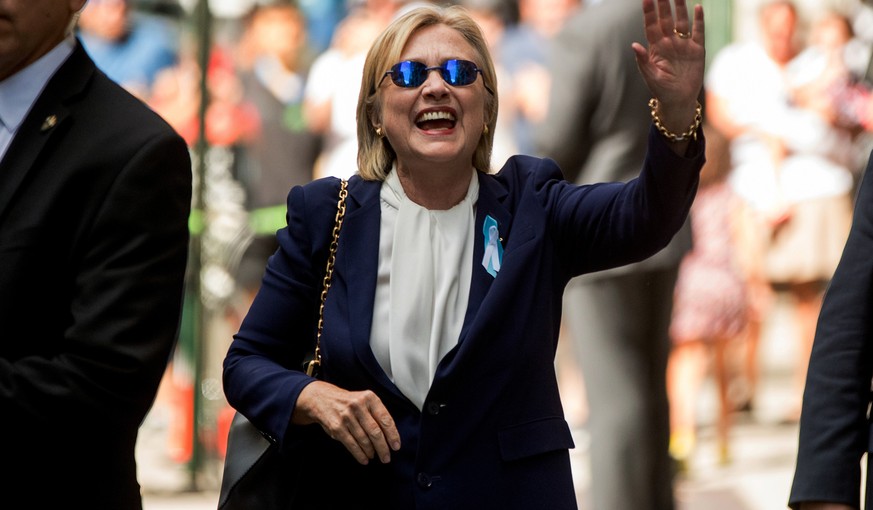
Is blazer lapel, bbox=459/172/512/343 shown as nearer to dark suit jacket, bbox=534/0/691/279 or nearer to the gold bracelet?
the gold bracelet

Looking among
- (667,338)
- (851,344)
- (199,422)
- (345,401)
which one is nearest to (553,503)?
(345,401)

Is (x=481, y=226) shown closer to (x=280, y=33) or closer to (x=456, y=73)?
(x=456, y=73)

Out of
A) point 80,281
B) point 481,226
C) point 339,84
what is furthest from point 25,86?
point 339,84

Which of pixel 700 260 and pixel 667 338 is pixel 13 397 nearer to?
pixel 667 338

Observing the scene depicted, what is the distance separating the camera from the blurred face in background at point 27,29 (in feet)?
9.18

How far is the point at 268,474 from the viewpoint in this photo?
2.87m

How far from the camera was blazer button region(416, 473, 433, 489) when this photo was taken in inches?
108

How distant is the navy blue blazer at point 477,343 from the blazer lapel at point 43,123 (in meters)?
0.49

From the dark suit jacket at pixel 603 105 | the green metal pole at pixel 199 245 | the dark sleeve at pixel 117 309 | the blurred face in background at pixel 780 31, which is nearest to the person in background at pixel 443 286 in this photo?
the dark sleeve at pixel 117 309

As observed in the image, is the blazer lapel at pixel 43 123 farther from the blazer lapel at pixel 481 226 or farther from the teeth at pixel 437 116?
the blazer lapel at pixel 481 226

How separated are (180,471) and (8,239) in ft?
14.9

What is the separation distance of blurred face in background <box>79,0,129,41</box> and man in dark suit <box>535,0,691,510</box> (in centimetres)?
267

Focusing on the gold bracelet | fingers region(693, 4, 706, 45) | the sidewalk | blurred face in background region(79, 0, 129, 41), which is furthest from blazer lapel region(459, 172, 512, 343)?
blurred face in background region(79, 0, 129, 41)

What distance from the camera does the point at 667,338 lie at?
549cm
